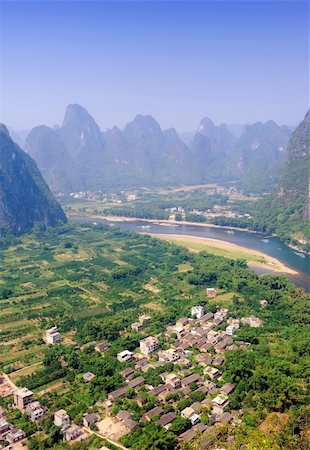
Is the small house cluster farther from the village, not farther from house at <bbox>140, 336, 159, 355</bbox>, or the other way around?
house at <bbox>140, 336, 159, 355</bbox>

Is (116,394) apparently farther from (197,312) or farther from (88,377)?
(197,312)

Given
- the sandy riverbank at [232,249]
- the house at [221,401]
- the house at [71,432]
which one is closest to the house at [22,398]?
the house at [71,432]

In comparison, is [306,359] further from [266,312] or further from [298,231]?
[298,231]

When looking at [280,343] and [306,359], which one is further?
[280,343]

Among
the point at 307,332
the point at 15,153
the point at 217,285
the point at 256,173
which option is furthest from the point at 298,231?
the point at 256,173

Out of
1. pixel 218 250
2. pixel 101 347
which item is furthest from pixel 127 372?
pixel 218 250

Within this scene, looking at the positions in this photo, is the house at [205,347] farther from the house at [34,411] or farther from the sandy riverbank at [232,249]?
the sandy riverbank at [232,249]

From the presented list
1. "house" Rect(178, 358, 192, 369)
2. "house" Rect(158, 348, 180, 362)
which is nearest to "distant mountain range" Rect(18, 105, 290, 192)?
"house" Rect(158, 348, 180, 362)
